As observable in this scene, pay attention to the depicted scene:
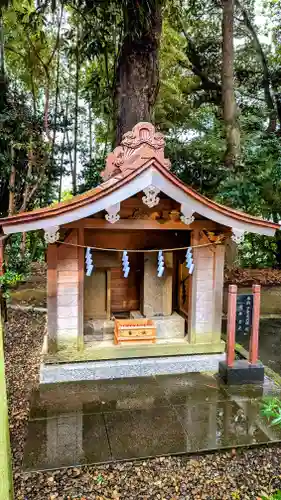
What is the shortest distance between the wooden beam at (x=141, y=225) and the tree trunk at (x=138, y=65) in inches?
126

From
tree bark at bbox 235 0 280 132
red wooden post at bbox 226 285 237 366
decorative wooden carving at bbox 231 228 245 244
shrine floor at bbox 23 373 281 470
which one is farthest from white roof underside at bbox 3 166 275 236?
tree bark at bbox 235 0 280 132

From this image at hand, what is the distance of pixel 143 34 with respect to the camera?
23.6 feet

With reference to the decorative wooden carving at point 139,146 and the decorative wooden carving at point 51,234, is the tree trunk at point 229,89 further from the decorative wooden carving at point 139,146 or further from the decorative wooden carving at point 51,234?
the decorative wooden carving at point 51,234

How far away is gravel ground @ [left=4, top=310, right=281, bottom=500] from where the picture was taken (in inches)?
128

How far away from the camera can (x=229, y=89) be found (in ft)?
35.4

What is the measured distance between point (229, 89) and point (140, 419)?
985cm

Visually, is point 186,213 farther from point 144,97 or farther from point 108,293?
point 144,97

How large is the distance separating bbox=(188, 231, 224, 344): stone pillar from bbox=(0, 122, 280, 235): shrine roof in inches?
27.9

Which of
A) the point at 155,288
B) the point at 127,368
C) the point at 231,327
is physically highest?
the point at 155,288

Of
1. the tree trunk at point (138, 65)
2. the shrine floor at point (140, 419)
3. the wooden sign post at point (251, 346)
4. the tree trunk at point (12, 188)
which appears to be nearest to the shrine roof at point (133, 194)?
the wooden sign post at point (251, 346)

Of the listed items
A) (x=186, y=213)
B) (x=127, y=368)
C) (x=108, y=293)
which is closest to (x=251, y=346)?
(x=127, y=368)

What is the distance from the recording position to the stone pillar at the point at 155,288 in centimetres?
646

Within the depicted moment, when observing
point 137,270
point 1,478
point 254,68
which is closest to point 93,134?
point 254,68

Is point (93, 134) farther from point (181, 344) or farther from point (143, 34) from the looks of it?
point (181, 344)
